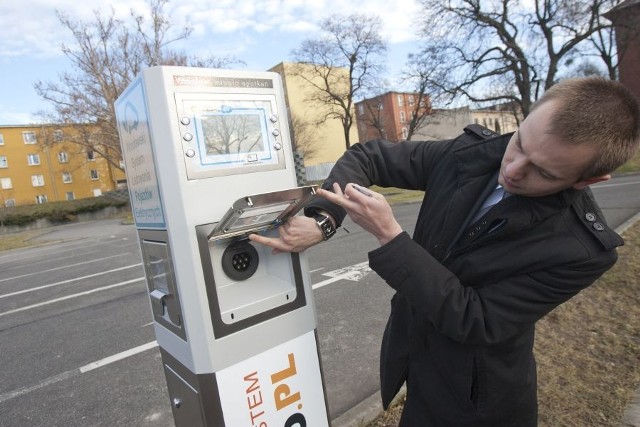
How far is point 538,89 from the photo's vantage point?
18.8 m

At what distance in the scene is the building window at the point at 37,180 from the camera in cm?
3756

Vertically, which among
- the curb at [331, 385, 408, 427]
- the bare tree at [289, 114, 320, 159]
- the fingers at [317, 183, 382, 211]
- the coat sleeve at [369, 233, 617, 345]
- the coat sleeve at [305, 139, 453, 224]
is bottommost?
the curb at [331, 385, 408, 427]

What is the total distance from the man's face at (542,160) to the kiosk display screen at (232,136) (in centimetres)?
73

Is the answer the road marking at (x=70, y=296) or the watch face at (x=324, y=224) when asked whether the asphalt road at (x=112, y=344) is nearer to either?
the road marking at (x=70, y=296)

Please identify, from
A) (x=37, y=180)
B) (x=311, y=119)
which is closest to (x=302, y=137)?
(x=311, y=119)

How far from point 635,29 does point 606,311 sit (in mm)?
20663

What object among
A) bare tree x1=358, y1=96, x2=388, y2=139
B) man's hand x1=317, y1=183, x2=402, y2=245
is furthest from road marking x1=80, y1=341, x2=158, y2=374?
bare tree x1=358, y1=96, x2=388, y2=139

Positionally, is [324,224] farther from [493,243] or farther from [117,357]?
[117,357]

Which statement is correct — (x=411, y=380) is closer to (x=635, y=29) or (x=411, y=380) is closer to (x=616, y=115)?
(x=616, y=115)

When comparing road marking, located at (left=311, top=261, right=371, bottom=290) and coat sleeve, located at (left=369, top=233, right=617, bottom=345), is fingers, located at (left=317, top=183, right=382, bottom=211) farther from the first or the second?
road marking, located at (left=311, top=261, right=371, bottom=290)

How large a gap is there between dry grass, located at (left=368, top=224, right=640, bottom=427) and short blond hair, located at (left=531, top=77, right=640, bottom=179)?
1.77 meters

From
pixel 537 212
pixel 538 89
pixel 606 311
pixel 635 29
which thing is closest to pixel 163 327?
pixel 537 212

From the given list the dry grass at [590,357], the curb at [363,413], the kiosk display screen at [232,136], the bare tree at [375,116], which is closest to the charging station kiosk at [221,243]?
the kiosk display screen at [232,136]

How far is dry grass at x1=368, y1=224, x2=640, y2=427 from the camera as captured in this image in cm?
222
